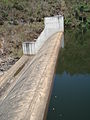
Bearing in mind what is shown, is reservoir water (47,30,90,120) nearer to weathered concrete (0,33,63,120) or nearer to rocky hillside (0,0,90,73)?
weathered concrete (0,33,63,120)

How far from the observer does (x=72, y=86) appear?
11.7m

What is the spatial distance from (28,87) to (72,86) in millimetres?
3591

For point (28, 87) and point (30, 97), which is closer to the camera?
point (30, 97)

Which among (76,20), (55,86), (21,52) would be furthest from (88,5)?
(55,86)

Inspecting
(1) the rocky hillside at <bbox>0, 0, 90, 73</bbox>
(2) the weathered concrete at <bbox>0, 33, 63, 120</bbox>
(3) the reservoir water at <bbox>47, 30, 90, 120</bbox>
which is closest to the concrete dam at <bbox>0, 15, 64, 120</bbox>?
(2) the weathered concrete at <bbox>0, 33, 63, 120</bbox>

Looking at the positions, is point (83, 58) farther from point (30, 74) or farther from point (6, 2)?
point (6, 2)

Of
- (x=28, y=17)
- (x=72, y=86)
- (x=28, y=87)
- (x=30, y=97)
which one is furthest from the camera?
(x=28, y=17)

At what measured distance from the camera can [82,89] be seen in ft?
36.8

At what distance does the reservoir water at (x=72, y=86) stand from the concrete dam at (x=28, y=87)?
2.21ft

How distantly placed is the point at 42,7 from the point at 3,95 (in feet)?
69.6

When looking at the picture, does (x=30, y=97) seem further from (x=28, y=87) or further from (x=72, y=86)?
(x=72, y=86)

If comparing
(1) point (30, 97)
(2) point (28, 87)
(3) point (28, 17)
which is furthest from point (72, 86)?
(3) point (28, 17)

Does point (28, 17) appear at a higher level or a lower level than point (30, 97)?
higher

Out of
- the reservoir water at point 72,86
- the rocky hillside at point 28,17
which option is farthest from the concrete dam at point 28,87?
the rocky hillside at point 28,17
